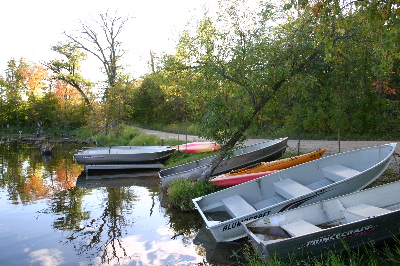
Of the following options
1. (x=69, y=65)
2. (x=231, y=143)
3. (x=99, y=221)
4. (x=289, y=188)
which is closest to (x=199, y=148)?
(x=231, y=143)

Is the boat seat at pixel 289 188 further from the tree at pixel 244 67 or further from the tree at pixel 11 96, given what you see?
the tree at pixel 11 96

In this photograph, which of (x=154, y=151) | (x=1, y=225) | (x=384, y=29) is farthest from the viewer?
(x=154, y=151)

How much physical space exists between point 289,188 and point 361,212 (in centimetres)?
213

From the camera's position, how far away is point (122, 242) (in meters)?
7.67

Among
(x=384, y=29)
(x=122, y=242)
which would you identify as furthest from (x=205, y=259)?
(x=384, y=29)

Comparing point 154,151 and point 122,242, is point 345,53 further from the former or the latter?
point 154,151

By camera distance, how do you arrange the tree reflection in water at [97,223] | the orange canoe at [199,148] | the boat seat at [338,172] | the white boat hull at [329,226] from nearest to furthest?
1. the white boat hull at [329,226]
2. the tree reflection in water at [97,223]
3. the boat seat at [338,172]
4. the orange canoe at [199,148]

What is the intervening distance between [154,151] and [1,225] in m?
8.80

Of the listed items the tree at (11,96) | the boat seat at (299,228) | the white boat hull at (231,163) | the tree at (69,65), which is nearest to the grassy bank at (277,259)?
the boat seat at (299,228)

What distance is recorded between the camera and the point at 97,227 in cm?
862

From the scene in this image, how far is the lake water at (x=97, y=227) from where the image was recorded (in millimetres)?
6945

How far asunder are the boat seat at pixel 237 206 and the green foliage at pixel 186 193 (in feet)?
5.81

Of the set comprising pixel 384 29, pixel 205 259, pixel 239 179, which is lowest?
pixel 205 259

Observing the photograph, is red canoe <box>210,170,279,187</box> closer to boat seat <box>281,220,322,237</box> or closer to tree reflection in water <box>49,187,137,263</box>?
tree reflection in water <box>49,187,137,263</box>
